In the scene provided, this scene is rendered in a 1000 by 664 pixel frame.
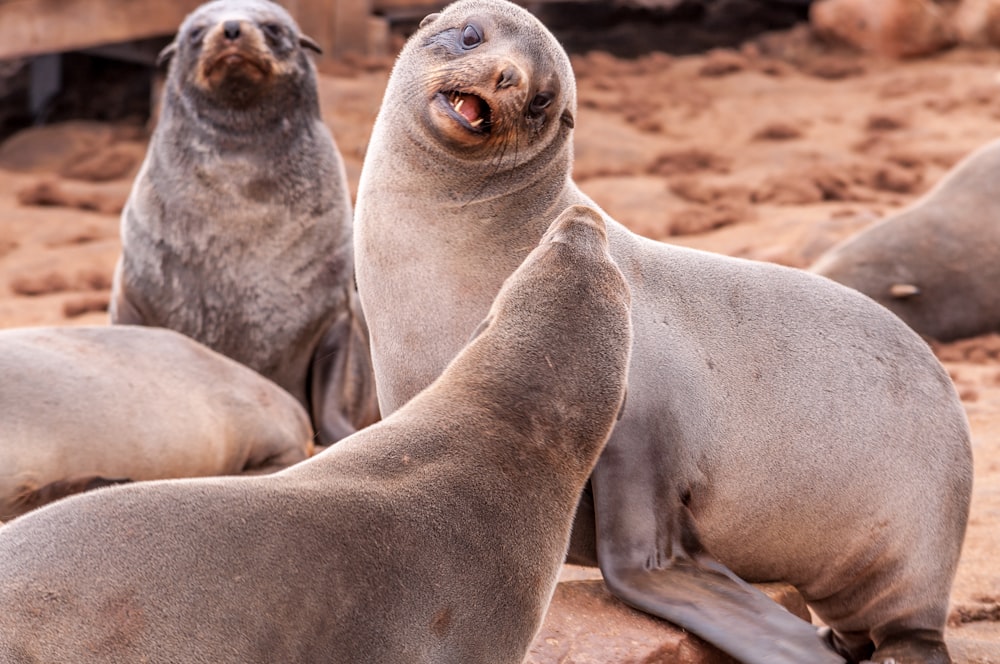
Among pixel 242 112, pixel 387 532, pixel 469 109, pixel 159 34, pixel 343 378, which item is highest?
pixel 469 109

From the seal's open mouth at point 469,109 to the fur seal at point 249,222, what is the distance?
9.61 ft

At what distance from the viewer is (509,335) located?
2.93m

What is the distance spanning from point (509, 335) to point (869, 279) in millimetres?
5294

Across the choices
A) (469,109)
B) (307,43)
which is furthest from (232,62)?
(469,109)

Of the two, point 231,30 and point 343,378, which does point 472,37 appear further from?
point 343,378

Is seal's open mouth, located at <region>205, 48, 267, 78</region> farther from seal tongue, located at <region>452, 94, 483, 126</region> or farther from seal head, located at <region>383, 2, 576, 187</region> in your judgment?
seal tongue, located at <region>452, 94, 483, 126</region>

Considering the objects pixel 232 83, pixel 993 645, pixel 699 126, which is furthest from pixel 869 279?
pixel 699 126

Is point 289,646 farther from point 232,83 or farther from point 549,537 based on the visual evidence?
point 232,83

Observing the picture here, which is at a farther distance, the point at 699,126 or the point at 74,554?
the point at 699,126

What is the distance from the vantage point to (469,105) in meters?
3.66

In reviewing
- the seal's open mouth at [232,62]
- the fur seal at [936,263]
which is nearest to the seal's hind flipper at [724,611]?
the seal's open mouth at [232,62]

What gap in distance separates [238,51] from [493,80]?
10.1 ft

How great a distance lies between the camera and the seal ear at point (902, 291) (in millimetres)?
7816

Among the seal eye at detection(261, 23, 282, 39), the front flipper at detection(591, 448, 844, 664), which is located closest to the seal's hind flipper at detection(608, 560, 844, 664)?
the front flipper at detection(591, 448, 844, 664)
